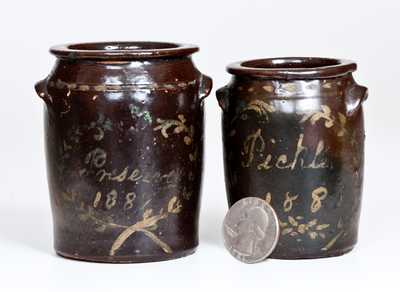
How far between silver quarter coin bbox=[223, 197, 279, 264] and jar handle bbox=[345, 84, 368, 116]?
0.36 m

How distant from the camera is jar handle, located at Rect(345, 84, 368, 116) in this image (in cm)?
466

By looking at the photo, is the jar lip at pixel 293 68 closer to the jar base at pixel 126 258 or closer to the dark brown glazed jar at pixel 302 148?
the dark brown glazed jar at pixel 302 148

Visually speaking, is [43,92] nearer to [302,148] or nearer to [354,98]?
[302,148]

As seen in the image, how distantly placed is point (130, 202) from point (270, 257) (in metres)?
0.43

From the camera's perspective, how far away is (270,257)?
468cm

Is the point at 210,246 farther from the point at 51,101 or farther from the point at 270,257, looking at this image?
the point at 51,101

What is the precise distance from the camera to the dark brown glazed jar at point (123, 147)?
4551mm

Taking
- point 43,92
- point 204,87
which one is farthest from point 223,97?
point 43,92

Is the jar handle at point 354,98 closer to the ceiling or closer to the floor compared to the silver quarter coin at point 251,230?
closer to the ceiling

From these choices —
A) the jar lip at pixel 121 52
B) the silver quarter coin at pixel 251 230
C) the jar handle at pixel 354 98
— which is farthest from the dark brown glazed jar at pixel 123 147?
the jar handle at pixel 354 98

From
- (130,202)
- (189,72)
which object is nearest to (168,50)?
(189,72)

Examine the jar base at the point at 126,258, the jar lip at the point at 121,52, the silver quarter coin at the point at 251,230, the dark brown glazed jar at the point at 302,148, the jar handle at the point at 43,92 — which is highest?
the jar lip at the point at 121,52

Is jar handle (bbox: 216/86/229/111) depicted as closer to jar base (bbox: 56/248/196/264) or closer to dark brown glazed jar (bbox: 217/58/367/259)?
dark brown glazed jar (bbox: 217/58/367/259)

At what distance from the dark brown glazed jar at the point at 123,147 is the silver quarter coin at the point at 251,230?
0.13 m
